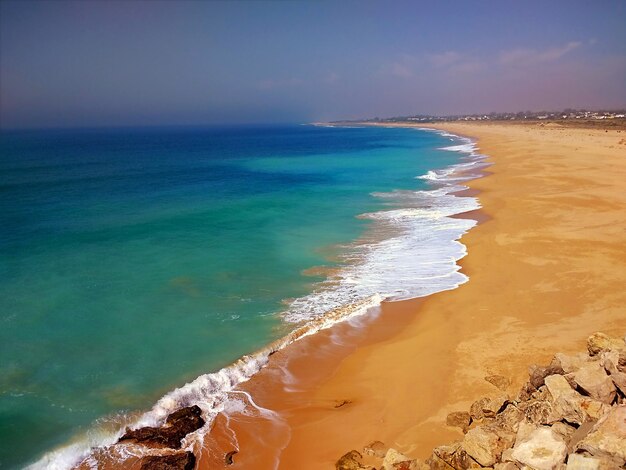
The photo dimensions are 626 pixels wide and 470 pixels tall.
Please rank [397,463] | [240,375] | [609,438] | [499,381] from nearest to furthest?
[609,438], [397,463], [499,381], [240,375]

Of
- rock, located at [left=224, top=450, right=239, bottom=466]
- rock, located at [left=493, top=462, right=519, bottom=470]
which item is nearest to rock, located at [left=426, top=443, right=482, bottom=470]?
rock, located at [left=493, top=462, right=519, bottom=470]

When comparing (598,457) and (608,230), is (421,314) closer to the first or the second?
(598,457)

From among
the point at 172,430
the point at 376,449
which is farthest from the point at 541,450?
the point at 172,430

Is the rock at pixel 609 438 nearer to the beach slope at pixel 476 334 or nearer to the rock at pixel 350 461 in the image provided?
the beach slope at pixel 476 334

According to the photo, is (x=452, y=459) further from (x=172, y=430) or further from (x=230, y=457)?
(x=172, y=430)

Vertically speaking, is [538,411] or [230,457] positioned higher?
[538,411]

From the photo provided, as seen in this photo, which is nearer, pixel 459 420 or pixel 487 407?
pixel 487 407

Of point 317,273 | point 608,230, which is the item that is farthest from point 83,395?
point 608,230
